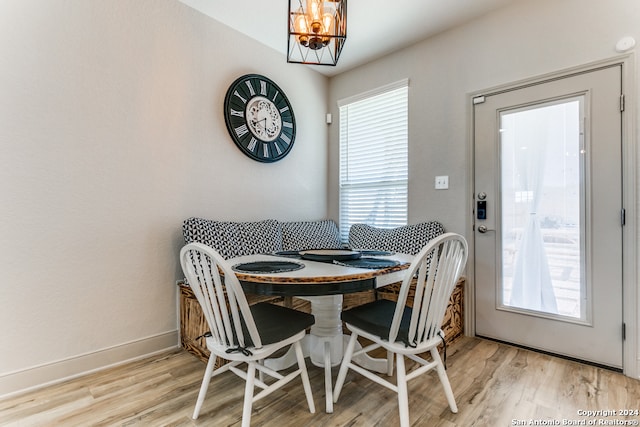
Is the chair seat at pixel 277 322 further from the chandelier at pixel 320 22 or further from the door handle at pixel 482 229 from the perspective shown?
the door handle at pixel 482 229

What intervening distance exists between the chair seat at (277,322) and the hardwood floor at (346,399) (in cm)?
43

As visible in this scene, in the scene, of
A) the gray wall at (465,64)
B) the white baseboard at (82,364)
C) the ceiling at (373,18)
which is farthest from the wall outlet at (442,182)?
the white baseboard at (82,364)

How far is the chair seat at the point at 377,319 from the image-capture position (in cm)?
147

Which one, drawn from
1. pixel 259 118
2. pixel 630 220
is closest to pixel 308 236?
pixel 259 118

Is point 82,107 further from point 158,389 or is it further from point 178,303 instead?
point 158,389

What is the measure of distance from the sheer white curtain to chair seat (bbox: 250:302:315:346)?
1.69 m

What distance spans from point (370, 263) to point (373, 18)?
205 centimetres

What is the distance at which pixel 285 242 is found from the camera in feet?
9.27

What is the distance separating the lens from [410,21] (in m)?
2.57

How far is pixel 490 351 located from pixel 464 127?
1.73 m

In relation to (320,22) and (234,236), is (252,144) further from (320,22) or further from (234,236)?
(320,22)

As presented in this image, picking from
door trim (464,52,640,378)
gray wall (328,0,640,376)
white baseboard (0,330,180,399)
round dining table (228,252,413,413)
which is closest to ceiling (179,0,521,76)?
gray wall (328,0,640,376)

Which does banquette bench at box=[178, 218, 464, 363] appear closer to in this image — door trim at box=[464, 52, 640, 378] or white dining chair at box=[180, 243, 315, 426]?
white dining chair at box=[180, 243, 315, 426]

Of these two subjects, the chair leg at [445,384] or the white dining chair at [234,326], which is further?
the chair leg at [445,384]
